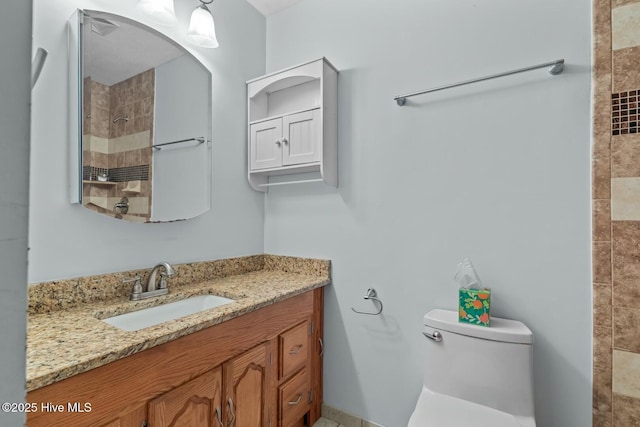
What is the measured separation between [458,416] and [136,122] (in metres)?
1.84

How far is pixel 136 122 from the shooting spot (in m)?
1.38

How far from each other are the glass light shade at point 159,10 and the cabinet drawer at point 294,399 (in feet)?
6.05

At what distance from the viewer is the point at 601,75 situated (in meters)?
1.18

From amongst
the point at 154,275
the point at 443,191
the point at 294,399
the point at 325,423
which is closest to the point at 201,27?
the point at 154,275

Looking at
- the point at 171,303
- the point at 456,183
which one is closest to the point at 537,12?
the point at 456,183

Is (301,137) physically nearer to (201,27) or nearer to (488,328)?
(201,27)

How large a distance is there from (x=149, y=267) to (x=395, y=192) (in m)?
1.30

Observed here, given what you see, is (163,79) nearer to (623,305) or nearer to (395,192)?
(395,192)

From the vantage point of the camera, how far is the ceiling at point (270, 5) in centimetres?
200

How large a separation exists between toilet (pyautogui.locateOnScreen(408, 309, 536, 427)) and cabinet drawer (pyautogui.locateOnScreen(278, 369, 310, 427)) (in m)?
0.64

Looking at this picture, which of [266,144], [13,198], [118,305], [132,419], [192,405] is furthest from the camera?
[266,144]

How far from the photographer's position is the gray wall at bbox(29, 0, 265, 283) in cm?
112

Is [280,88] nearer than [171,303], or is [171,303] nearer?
[171,303]

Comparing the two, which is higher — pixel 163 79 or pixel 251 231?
pixel 163 79
